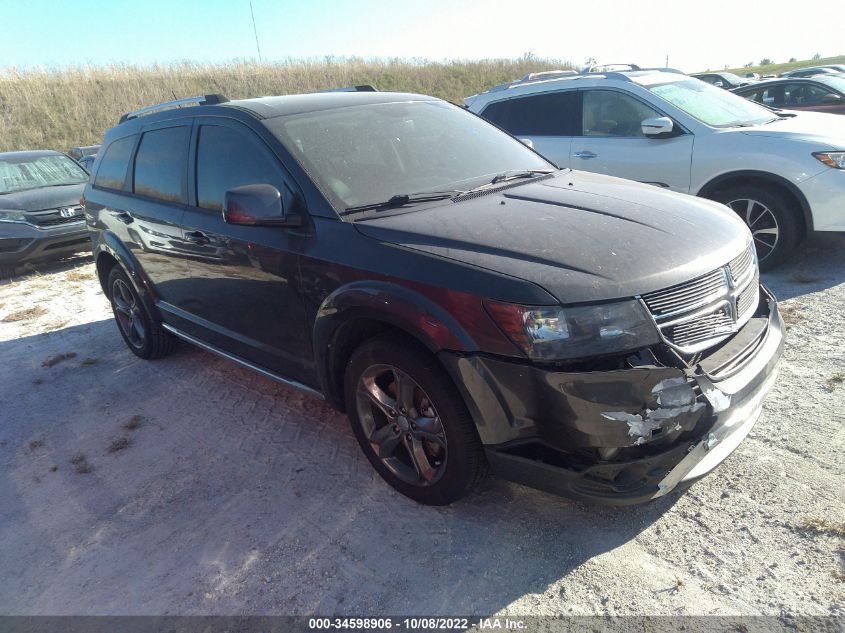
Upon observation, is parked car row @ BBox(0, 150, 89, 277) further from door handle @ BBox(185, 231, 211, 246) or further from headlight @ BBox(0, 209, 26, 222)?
door handle @ BBox(185, 231, 211, 246)

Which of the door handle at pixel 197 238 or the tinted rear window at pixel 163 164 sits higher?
the tinted rear window at pixel 163 164

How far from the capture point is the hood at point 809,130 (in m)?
5.33

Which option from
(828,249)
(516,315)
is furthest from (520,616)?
(828,249)

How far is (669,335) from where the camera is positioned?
92.1 inches

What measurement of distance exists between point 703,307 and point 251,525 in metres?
2.26

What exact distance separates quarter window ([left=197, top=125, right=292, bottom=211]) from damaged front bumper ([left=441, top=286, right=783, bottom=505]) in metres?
1.51

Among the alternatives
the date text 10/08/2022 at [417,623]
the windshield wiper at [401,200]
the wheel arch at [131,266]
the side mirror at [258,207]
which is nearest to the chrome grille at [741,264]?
the windshield wiper at [401,200]

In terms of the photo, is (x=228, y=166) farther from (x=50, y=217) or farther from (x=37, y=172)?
(x=37, y=172)

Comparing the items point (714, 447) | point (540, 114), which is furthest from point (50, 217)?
point (714, 447)

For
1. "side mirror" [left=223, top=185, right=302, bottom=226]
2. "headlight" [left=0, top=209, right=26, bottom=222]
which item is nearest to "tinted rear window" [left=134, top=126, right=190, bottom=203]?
"side mirror" [left=223, top=185, right=302, bottom=226]

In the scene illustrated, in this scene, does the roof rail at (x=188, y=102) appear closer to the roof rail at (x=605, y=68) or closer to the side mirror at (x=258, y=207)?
the side mirror at (x=258, y=207)

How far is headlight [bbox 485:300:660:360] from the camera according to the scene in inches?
88.5

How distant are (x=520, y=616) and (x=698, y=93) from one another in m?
6.12

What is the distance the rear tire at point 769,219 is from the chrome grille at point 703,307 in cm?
307
